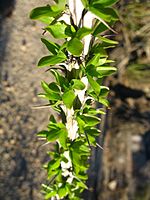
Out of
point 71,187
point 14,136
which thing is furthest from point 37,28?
point 71,187

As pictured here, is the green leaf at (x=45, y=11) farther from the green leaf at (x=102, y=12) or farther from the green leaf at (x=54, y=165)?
the green leaf at (x=54, y=165)

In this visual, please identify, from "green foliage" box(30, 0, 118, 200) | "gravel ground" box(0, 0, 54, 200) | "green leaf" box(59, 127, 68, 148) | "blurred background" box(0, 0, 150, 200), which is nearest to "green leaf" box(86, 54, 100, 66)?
"green foliage" box(30, 0, 118, 200)

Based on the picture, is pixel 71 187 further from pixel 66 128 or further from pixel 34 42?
pixel 34 42

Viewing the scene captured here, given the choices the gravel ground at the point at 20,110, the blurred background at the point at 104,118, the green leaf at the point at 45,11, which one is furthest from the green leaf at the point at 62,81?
the gravel ground at the point at 20,110

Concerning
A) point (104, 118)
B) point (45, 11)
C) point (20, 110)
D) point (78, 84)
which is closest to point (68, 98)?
point (78, 84)

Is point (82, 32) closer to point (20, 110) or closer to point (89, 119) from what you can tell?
point (89, 119)

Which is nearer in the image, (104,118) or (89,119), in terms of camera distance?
(89,119)
